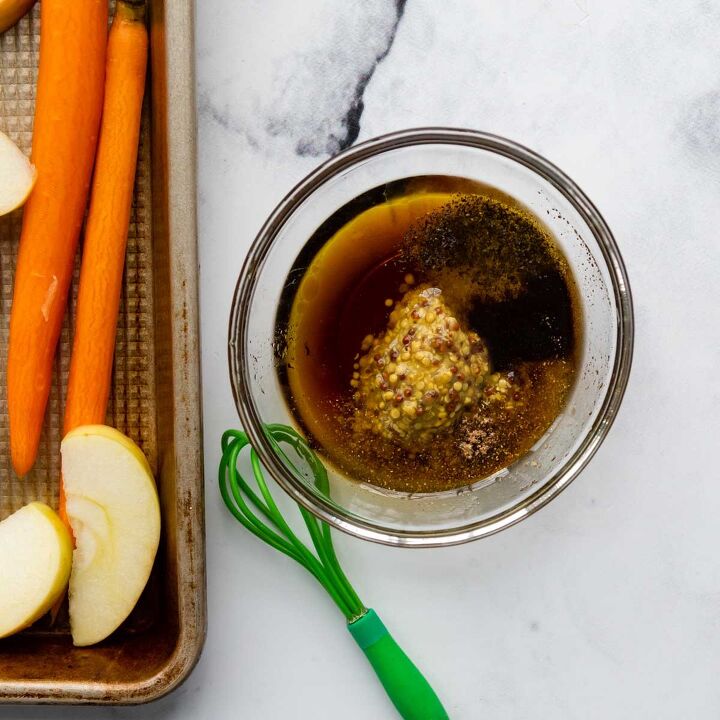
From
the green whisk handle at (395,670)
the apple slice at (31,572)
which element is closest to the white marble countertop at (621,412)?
the green whisk handle at (395,670)

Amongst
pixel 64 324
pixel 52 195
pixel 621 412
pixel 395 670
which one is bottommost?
pixel 395 670

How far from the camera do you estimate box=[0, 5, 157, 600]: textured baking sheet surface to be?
0.87 meters

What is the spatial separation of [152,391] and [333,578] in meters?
0.26

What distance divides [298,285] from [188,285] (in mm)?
106

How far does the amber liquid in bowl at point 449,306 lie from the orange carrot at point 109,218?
0.57ft

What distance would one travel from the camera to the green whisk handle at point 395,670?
2.89 feet

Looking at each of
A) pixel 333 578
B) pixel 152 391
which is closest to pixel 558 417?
pixel 333 578

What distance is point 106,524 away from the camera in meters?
0.84

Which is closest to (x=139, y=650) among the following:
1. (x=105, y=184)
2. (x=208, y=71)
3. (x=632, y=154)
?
(x=105, y=184)

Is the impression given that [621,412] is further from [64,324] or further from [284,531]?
[64,324]

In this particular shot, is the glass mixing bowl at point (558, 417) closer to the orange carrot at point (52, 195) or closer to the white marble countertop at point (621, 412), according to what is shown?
the white marble countertop at point (621, 412)

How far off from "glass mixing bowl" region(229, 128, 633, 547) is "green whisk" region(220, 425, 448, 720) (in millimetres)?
64

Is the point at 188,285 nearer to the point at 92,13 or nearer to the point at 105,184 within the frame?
the point at 105,184

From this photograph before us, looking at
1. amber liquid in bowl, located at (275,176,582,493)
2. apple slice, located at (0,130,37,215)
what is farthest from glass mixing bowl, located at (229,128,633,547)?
apple slice, located at (0,130,37,215)
